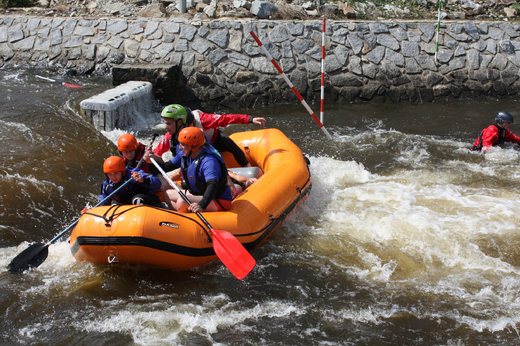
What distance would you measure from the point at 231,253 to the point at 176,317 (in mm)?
706

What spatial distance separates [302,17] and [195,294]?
7.78m

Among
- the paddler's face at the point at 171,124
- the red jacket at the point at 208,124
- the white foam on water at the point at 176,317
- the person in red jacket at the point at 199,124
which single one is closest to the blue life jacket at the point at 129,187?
the person in red jacket at the point at 199,124

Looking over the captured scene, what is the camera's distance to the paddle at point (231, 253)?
5145 mm

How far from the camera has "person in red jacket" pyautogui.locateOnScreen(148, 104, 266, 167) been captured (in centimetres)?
624

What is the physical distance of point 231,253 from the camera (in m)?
5.20

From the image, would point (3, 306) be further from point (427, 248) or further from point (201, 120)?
point (427, 248)

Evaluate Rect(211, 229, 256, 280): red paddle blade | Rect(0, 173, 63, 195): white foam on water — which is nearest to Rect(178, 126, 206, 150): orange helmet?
Rect(211, 229, 256, 280): red paddle blade

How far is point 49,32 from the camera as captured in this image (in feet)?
38.8

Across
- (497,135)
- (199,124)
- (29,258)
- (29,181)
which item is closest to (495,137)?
(497,135)

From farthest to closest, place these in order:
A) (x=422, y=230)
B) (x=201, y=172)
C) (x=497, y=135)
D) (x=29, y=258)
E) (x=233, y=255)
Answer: (x=497, y=135) → (x=422, y=230) → (x=201, y=172) → (x=29, y=258) → (x=233, y=255)

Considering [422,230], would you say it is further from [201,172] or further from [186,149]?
[186,149]

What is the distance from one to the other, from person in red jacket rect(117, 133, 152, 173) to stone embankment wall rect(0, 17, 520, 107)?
4.90m

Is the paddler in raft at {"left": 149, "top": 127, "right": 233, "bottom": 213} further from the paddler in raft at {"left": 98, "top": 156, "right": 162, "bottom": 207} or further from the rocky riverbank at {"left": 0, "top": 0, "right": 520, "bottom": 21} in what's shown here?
the rocky riverbank at {"left": 0, "top": 0, "right": 520, "bottom": 21}

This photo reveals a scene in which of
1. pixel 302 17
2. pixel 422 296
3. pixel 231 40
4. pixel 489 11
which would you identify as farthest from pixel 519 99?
pixel 422 296
